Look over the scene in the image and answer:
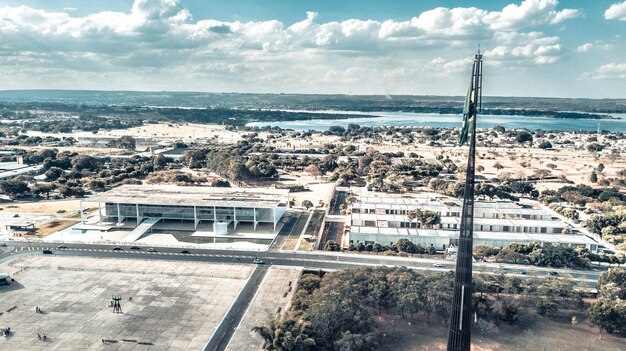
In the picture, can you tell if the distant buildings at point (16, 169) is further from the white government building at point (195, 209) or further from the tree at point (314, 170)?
the tree at point (314, 170)

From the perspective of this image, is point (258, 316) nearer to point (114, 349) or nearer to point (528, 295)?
point (114, 349)

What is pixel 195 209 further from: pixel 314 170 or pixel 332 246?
pixel 314 170

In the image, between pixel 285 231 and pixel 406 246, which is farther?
pixel 285 231

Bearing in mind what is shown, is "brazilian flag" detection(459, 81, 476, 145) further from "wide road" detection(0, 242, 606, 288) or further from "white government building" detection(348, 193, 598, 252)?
"white government building" detection(348, 193, 598, 252)

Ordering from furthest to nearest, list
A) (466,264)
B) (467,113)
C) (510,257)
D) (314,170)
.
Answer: (314,170), (510,257), (466,264), (467,113)

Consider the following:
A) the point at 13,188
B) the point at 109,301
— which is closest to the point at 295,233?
the point at 109,301

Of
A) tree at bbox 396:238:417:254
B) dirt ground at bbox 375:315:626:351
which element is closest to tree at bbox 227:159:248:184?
tree at bbox 396:238:417:254
